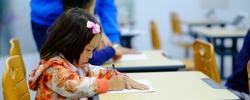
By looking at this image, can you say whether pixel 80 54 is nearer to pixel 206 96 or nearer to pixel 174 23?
pixel 206 96

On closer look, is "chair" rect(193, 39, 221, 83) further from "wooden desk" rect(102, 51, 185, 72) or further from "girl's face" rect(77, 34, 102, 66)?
"girl's face" rect(77, 34, 102, 66)

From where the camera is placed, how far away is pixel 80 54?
1.58 meters

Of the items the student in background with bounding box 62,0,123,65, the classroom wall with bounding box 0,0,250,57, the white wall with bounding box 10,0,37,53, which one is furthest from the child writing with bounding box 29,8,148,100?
the classroom wall with bounding box 0,0,250,57

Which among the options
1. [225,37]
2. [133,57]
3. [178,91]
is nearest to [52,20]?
[133,57]

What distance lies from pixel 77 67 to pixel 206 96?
54 centimetres

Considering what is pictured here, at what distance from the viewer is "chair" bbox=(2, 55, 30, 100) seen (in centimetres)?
142

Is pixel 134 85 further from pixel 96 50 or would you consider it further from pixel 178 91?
pixel 96 50

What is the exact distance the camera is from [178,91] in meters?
1.56

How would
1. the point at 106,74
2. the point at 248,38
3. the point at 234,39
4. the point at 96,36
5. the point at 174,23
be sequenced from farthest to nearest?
the point at 174,23, the point at 234,39, the point at 248,38, the point at 106,74, the point at 96,36

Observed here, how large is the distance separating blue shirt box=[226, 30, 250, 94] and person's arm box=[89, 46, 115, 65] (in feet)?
2.19

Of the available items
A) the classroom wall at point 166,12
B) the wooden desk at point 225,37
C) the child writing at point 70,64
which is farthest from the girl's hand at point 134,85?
the classroom wall at point 166,12

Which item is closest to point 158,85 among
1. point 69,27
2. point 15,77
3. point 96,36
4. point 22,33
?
point 96,36

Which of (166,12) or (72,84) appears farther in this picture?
(166,12)

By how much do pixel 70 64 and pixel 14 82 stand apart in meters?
0.23
